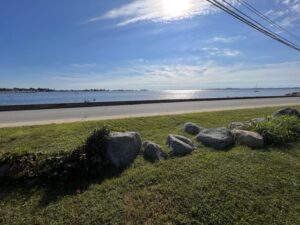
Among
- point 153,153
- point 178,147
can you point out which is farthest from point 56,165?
point 178,147

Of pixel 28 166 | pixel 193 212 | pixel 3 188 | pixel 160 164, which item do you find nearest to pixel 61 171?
pixel 28 166

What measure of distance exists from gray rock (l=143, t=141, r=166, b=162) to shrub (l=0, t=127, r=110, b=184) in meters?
1.07

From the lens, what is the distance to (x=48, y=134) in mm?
8945

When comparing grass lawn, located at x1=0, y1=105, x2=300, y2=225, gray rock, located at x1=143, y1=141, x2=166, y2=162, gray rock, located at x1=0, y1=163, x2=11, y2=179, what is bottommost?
grass lawn, located at x1=0, y1=105, x2=300, y2=225

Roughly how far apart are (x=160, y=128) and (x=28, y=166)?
5.70m

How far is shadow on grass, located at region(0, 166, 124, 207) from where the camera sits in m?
5.30

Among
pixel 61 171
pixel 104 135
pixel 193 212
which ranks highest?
pixel 104 135

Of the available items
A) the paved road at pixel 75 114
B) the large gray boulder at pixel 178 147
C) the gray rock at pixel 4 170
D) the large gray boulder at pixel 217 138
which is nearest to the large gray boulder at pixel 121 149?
the large gray boulder at pixel 178 147

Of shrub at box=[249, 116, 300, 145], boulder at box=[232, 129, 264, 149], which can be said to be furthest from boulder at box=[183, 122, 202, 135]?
shrub at box=[249, 116, 300, 145]

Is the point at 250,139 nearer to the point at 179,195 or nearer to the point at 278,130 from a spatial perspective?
the point at 278,130

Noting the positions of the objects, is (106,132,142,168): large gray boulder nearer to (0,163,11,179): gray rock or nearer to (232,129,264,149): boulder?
(0,163,11,179): gray rock

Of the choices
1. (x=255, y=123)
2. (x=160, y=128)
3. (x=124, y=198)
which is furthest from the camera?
(x=160, y=128)

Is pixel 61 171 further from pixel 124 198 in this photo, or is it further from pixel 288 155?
pixel 288 155

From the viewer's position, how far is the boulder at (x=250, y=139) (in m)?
8.22
